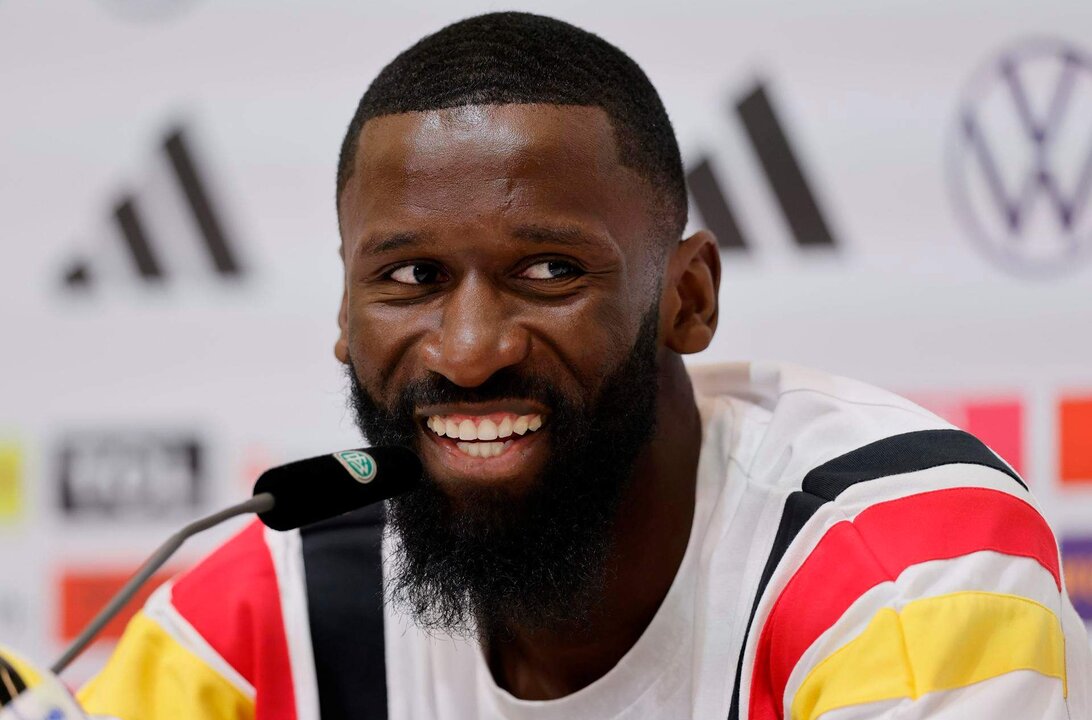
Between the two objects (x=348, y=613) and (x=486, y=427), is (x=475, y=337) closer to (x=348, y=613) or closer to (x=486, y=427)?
(x=486, y=427)

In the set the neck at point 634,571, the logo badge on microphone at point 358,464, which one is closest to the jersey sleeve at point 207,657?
the neck at point 634,571

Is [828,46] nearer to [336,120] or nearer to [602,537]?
[336,120]

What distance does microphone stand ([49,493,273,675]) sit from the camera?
82cm

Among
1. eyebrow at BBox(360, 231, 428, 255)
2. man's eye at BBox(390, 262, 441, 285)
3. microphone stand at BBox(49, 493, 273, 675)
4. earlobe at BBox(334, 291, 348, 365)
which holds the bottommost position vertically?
microphone stand at BBox(49, 493, 273, 675)

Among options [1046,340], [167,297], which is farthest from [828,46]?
[167,297]

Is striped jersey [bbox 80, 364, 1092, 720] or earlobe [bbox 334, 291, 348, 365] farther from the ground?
earlobe [bbox 334, 291, 348, 365]

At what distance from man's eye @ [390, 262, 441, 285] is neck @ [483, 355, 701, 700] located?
30 cm

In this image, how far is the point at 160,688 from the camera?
1405mm

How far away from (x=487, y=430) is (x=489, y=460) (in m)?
0.03

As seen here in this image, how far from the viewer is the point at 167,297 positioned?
2.70 m

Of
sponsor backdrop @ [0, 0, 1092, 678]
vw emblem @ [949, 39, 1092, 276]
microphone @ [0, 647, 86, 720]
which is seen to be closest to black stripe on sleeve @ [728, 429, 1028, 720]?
microphone @ [0, 647, 86, 720]

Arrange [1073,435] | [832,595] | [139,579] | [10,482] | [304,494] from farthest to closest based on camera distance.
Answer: [10,482] < [1073,435] < [832,595] < [304,494] < [139,579]

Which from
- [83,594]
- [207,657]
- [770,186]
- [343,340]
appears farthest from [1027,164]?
[83,594]

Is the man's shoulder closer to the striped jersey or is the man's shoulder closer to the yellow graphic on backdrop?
the striped jersey
